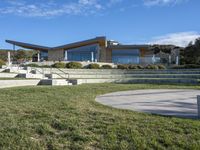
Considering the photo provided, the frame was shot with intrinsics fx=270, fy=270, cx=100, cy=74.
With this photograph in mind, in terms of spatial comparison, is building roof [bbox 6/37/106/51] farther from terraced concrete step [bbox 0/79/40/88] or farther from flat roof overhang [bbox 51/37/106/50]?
terraced concrete step [bbox 0/79/40/88]

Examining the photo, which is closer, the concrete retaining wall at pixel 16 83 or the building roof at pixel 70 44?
the concrete retaining wall at pixel 16 83

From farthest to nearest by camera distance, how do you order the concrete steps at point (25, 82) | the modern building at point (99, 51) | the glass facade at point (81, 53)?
1. the glass facade at point (81, 53)
2. the modern building at point (99, 51)
3. the concrete steps at point (25, 82)

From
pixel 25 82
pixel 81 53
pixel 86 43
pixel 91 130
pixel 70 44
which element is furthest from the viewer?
pixel 81 53

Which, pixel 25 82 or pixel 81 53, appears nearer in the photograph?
pixel 25 82

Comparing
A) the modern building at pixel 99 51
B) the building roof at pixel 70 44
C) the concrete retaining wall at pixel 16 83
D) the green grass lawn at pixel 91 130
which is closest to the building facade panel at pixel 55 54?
the modern building at pixel 99 51

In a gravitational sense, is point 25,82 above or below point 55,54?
below

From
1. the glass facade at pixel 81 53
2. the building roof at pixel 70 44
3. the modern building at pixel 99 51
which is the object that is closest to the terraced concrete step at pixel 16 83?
the modern building at pixel 99 51

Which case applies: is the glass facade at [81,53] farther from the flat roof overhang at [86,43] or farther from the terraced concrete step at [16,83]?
the terraced concrete step at [16,83]

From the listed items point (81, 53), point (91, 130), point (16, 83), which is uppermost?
point (81, 53)

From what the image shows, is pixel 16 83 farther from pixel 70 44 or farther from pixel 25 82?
pixel 70 44

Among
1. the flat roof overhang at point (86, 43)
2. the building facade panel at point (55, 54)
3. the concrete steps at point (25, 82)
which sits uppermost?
the flat roof overhang at point (86, 43)

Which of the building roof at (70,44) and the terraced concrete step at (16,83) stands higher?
the building roof at (70,44)

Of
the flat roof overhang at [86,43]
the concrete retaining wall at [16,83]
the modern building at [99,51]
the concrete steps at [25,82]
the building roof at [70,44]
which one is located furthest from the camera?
the modern building at [99,51]

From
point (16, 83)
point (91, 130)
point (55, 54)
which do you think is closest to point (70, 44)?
point (55, 54)
